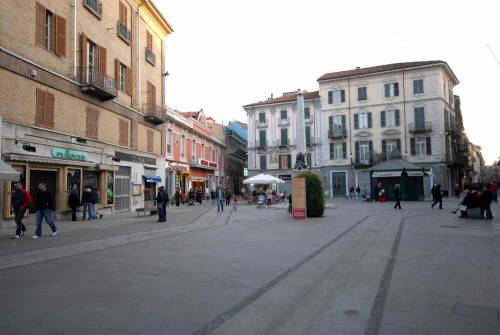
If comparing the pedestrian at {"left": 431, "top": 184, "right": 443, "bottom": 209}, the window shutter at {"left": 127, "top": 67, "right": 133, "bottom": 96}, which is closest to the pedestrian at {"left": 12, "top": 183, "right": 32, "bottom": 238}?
the window shutter at {"left": 127, "top": 67, "right": 133, "bottom": 96}

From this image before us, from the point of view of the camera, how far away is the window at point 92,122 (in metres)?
19.8

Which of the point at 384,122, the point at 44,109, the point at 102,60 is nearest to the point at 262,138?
the point at 384,122

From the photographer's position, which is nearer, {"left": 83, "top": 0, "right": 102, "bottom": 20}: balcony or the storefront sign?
the storefront sign

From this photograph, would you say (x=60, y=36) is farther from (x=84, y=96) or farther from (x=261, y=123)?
(x=261, y=123)

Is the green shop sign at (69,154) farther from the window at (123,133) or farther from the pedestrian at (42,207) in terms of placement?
the pedestrian at (42,207)

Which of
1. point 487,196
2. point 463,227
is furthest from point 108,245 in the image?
point 487,196

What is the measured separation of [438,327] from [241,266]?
3.67m

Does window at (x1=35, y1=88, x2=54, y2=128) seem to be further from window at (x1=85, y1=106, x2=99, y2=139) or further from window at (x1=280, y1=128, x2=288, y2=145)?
window at (x1=280, y1=128, x2=288, y2=145)

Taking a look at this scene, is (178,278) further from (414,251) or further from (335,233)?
(335,233)

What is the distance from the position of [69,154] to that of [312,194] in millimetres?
11384

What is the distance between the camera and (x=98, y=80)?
66.0ft

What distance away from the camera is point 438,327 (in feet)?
13.4

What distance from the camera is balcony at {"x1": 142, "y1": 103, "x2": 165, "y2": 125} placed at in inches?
1035

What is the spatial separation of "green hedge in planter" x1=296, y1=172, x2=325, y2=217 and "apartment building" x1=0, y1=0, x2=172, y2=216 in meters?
10.9
